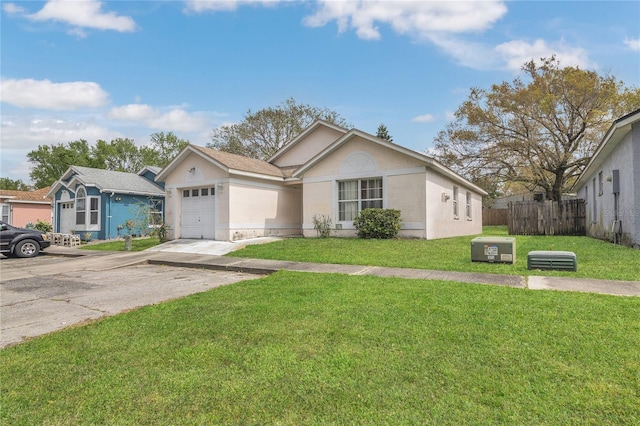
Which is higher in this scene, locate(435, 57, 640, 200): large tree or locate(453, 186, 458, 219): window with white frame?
locate(435, 57, 640, 200): large tree

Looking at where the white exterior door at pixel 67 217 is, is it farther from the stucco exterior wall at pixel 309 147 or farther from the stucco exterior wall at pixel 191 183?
the stucco exterior wall at pixel 309 147

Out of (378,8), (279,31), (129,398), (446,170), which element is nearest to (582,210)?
(446,170)

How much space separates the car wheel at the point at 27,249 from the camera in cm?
1412

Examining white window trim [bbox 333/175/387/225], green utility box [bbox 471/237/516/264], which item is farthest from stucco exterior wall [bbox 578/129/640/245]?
white window trim [bbox 333/175/387/225]

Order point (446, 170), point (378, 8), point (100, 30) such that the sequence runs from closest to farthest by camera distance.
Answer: point (378, 8) → point (100, 30) → point (446, 170)

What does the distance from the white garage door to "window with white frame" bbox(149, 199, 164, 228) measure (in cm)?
554

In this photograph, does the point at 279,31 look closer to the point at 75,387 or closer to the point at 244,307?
the point at 244,307

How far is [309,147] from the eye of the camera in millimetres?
19844

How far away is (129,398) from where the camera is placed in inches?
107

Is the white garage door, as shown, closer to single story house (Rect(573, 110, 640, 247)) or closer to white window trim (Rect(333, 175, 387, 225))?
white window trim (Rect(333, 175, 387, 225))

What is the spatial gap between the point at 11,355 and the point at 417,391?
4.10 meters

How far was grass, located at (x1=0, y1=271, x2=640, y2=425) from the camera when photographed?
246cm

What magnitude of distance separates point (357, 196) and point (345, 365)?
12254 millimetres

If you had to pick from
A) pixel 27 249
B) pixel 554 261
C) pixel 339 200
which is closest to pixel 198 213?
pixel 339 200
